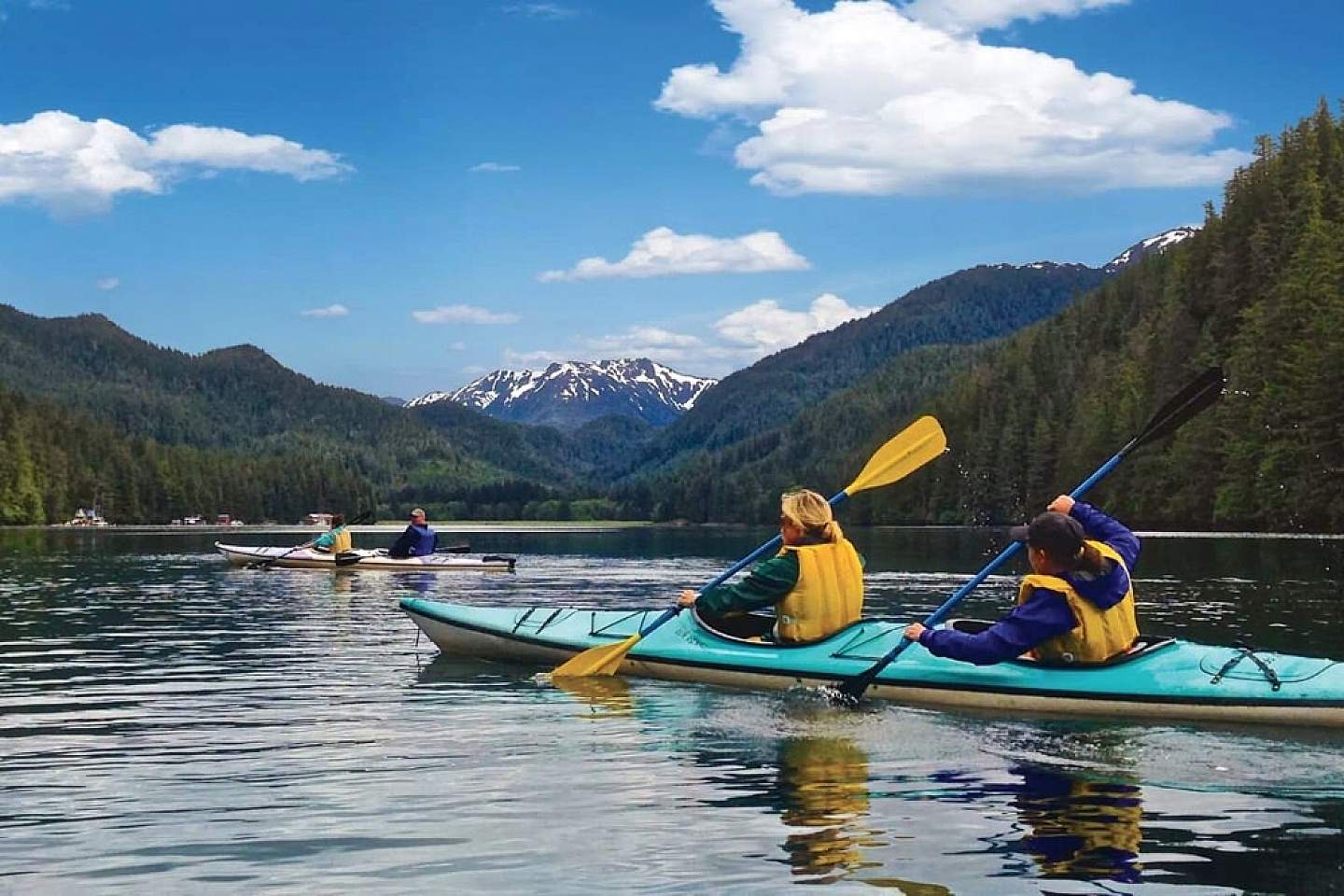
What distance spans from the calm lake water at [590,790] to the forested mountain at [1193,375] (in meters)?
58.0

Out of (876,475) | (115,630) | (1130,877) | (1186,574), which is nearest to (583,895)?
(1130,877)

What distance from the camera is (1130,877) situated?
8266mm

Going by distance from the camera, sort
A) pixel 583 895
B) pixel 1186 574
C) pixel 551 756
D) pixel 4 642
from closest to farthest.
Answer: pixel 583 895 < pixel 551 756 < pixel 4 642 < pixel 1186 574

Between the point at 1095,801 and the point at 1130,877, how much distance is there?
2.14 metres

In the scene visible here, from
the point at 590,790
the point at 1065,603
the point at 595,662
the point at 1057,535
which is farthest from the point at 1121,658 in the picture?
the point at 595,662

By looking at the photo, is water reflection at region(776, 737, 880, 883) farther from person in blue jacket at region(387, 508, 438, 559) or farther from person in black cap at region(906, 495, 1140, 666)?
person in blue jacket at region(387, 508, 438, 559)

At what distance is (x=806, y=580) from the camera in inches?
625

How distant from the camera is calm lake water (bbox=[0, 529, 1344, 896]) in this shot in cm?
848

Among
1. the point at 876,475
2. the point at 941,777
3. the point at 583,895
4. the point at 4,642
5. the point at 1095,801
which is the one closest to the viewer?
the point at 583,895

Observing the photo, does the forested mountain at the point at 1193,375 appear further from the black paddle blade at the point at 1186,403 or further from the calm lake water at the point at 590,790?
the calm lake water at the point at 590,790

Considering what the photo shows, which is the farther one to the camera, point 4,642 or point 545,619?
point 4,642

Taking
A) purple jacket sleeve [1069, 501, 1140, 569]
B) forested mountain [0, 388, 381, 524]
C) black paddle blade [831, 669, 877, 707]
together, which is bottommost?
black paddle blade [831, 669, 877, 707]

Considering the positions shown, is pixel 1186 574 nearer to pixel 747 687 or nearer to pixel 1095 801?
pixel 747 687

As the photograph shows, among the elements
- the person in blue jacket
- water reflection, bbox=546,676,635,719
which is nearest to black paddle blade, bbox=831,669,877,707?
water reflection, bbox=546,676,635,719
